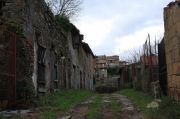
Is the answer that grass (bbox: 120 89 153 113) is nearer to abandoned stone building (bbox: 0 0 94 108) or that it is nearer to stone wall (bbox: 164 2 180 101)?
stone wall (bbox: 164 2 180 101)

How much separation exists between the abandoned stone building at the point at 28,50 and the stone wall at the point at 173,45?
431 centimetres

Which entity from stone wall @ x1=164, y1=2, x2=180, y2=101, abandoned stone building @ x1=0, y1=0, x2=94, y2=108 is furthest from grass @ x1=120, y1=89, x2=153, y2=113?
abandoned stone building @ x1=0, y1=0, x2=94, y2=108

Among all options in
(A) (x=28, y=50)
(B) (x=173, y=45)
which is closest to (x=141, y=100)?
(B) (x=173, y=45)

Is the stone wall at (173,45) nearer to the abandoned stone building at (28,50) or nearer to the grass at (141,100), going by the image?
the grass at (141,100)

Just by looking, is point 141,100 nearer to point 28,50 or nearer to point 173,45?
point 173,45

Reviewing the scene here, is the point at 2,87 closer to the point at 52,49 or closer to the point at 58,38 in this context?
the point at 52,49

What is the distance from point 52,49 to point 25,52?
6.18 m

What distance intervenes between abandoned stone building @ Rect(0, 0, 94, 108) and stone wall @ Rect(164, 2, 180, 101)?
14.1 feet

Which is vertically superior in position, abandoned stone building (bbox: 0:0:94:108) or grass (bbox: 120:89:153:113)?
abandoned stone building (bbox: 0:0:94:108)

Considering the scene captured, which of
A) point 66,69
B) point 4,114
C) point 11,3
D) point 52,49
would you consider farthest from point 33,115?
point 66,69

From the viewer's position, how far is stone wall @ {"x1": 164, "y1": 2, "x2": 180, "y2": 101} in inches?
391

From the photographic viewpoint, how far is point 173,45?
10.4m

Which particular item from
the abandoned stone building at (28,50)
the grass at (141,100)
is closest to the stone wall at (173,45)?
the grass at (141,100)

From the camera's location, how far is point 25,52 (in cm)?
1259
